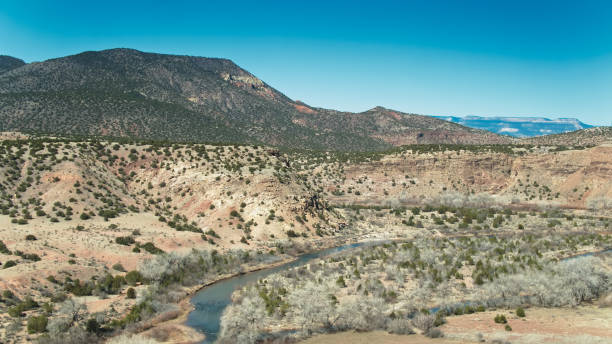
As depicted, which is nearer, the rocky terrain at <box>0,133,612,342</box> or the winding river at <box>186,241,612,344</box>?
the winding river at <box>186,241,612,344</box>

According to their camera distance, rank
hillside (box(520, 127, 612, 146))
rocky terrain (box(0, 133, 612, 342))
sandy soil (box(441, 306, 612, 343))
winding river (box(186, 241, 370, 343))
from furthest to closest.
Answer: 1. hillside (box(520, 127, 612, 146))
2. rocky terrain (box(0, 133, 612, 342))
3. winding river (box(186, 241, 370, 343))
4. sandy soil (box(441, 306, 612, 343))

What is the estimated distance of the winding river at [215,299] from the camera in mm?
22531

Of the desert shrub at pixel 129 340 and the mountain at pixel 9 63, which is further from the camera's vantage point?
the mountain at pixel 9 63

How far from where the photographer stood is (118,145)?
5694cm

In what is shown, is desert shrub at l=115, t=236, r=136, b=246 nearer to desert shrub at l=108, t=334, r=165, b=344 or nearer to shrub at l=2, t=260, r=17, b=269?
shrub at l=2, t=260, r=17, b=269

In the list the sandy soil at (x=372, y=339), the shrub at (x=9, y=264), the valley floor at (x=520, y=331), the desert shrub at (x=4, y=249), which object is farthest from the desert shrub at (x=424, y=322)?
the desert shrub at (x=4, y=249)

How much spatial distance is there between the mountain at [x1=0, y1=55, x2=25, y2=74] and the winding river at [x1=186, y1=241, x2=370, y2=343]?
12923 centimetres

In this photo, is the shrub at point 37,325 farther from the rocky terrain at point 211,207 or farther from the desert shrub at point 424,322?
the desert shrub at point 424,322

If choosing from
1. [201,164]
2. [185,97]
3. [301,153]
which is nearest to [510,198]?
[301,153]

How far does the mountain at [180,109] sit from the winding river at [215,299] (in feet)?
191

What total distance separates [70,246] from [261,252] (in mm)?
14819

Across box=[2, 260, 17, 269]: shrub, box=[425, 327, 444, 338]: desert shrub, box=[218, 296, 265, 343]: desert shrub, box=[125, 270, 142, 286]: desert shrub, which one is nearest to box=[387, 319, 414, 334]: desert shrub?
box=[425, 327, 444, 338]: desert shrub

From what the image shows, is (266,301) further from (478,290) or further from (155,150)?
(155,150)

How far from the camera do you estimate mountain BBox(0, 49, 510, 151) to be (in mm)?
88375
